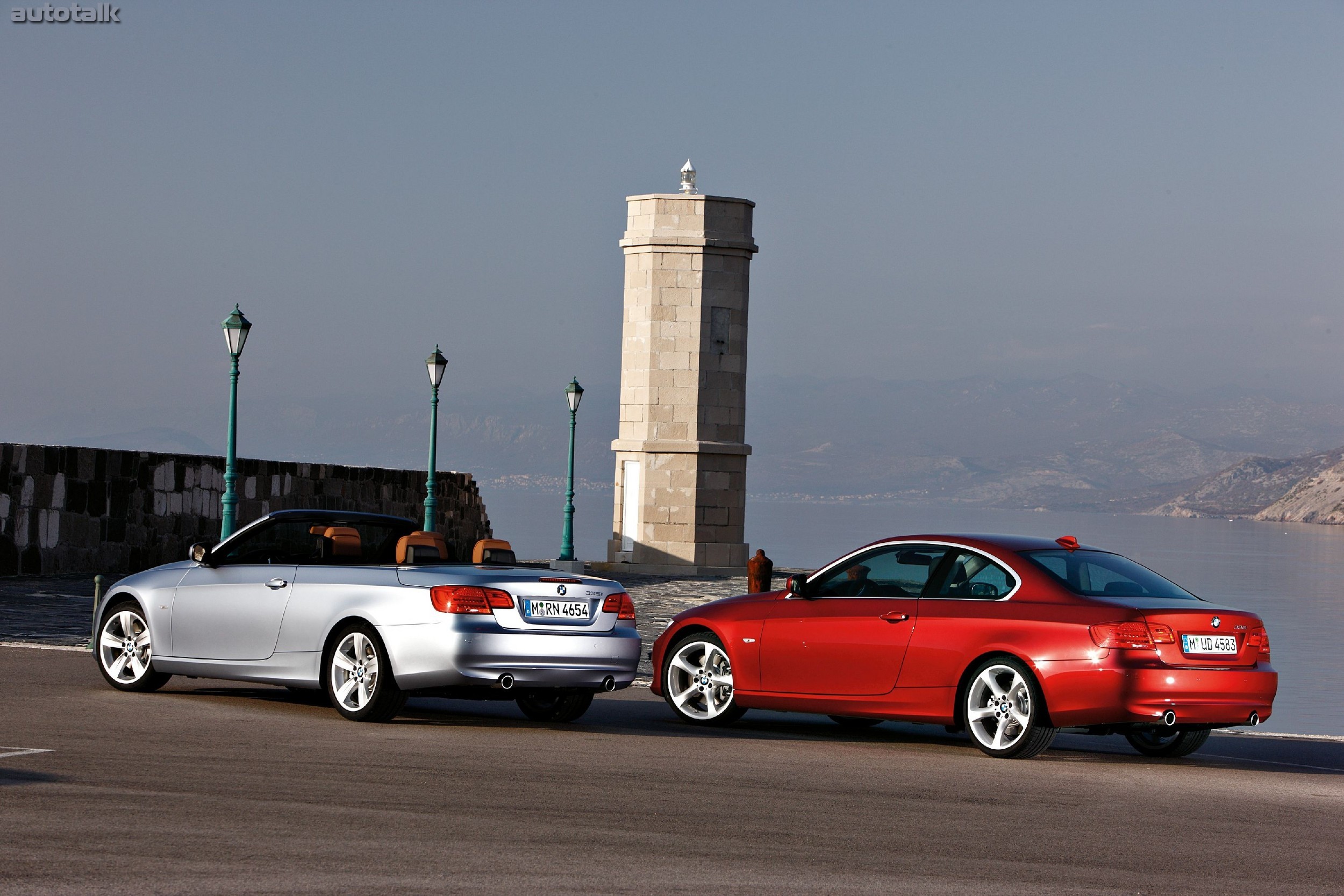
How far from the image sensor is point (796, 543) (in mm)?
117250

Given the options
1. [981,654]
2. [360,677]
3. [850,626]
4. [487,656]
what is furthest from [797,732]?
[360,677]

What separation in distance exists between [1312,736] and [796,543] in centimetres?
10298

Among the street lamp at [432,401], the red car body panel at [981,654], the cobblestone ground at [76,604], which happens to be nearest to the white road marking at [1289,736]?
the red car body panel at [981,654]

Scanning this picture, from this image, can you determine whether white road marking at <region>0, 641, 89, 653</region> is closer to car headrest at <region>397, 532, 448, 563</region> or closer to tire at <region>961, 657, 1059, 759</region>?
car headrest at <region>397, 532, 448, 563</region>

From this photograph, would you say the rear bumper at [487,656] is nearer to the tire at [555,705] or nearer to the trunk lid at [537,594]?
the trunk lid at [537,594]

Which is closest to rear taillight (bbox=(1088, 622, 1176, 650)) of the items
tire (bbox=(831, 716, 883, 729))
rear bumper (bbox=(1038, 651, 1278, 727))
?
rear bumper (bbox=(1038, 651, 1278, 727))

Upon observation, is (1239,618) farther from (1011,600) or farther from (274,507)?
(274,507)

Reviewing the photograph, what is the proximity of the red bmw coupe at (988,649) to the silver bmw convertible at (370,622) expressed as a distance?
85 cm

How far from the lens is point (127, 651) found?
13.1 m

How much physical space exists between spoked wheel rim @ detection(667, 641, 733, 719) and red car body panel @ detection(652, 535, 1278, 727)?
0.14m

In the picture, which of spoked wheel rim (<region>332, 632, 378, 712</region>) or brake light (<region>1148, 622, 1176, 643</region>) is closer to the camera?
brake light (<region>1148, 622, 1176, 643</region>)

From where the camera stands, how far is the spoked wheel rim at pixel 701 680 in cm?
1259

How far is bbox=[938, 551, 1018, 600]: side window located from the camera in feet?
37.4

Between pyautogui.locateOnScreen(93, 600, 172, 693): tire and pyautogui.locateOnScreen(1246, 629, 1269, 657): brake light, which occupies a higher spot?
pyautogui.locateOnScreen(1246, 629, 1269, 657): brake light
